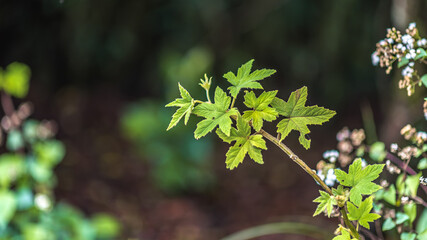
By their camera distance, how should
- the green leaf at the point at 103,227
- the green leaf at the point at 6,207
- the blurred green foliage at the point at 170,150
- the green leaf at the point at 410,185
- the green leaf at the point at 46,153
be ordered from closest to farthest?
the green leaf at the point at 410,185 < the green leaf at the point at 6,207 < the green leaf at the point at 46,153 < the green leaf at the point at 103,227 < the blurred green foliage at the point at 170,150

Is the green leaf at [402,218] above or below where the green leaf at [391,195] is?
below

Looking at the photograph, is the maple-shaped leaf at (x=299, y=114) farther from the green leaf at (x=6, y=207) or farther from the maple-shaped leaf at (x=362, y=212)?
the green leaf at (x=6, y=207)

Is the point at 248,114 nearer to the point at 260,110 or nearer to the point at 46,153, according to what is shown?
the point at 260,110

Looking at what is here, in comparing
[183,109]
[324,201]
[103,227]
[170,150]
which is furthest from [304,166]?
[170,150]

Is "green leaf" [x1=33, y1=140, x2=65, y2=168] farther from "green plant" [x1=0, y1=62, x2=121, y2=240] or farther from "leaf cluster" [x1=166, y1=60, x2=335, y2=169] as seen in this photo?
"leaf cluster" [x1=166, y1=60, x2=335, y2=169]

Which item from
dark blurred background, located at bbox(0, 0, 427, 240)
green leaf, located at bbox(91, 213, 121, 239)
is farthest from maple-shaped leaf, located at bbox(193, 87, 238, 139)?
dark blurred background, located at bbox(0, 0, 427, 240)

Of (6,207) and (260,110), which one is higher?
(6,207)

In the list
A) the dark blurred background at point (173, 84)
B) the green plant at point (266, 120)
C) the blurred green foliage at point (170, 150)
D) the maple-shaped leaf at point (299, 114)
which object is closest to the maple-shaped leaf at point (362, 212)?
the green plant at point (266, 120)

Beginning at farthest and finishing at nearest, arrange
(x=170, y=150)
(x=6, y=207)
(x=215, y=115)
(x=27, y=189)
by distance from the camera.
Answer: (x=170, y=150)
(x=27, y=189)
(x=6, y=207)
(x=215, y=115)
